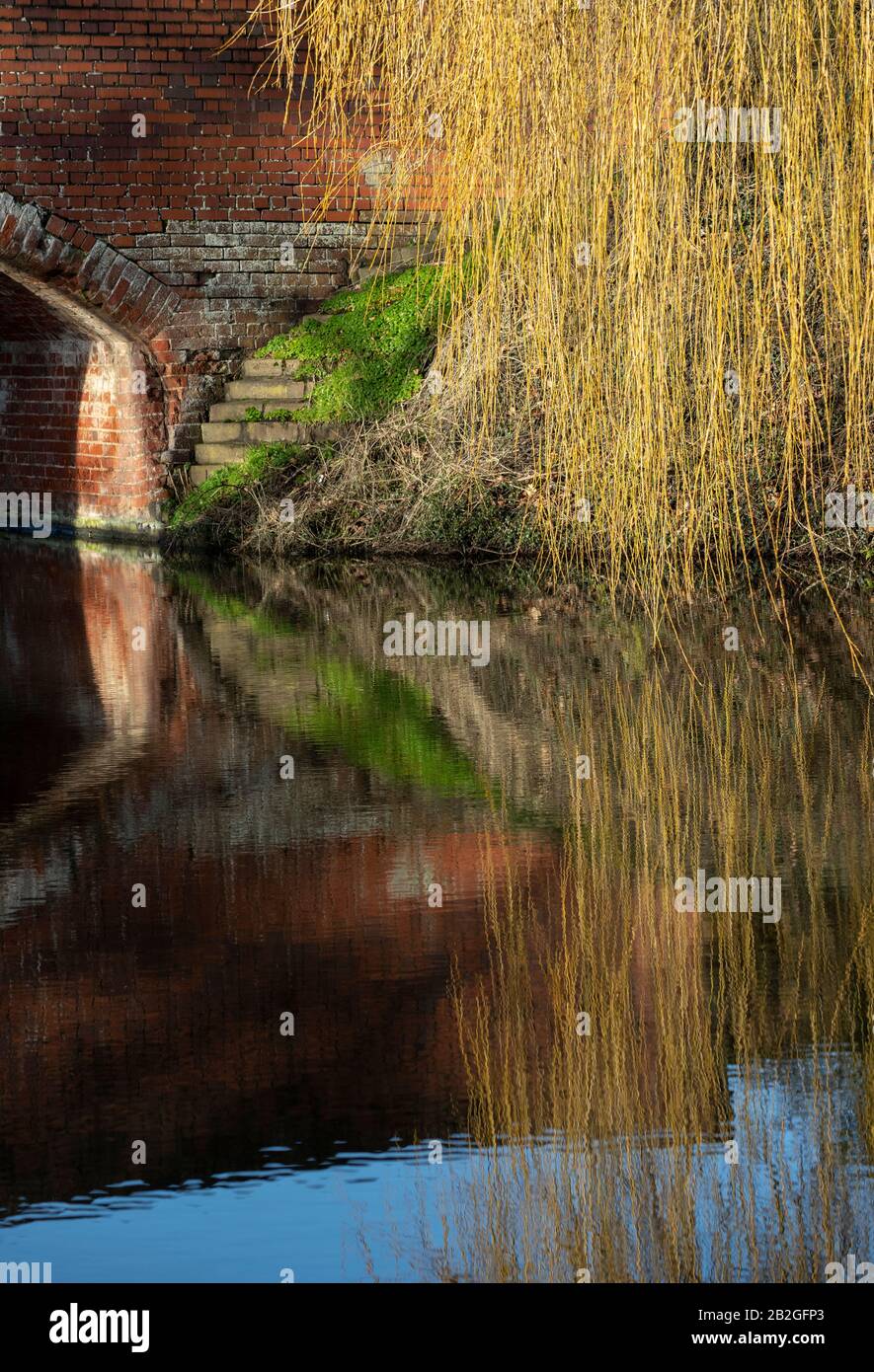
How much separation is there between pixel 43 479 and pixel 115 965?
48.4 ft

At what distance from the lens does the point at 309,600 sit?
44.5 ft

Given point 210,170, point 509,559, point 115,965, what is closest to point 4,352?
point 210,170

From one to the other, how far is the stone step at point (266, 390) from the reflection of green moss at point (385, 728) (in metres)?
7.20

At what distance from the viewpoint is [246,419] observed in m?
17.4

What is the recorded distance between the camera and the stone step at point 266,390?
17.4 meters

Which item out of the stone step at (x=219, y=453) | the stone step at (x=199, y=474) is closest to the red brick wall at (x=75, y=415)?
the stone step at (x=199, y=474)

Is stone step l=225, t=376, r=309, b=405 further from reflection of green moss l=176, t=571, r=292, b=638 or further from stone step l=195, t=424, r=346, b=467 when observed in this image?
reflection of green moss l=176, t=571, r=292, b=638

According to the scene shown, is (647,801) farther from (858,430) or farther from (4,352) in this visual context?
(4,352)

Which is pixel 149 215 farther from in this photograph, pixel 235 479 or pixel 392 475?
pixel 392 475

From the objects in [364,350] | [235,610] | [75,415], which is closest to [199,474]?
[364,350]

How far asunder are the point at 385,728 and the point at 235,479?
8.47 meters

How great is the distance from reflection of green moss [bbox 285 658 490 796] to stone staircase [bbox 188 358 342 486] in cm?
690

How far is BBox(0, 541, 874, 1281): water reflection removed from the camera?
12.2 ft

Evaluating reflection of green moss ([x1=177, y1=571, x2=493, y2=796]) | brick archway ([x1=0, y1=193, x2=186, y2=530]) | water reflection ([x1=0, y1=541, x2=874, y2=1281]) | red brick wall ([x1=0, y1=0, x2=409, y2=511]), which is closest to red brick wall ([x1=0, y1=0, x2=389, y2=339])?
red brick wall ([x1=0, y1=0, x2=409, y2=511])
